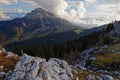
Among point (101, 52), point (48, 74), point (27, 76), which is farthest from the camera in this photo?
point (101, 52)

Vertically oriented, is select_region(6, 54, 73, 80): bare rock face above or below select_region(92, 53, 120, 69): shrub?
above

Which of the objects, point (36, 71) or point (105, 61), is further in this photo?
point (105, 61)

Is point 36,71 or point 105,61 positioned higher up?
point 36,71

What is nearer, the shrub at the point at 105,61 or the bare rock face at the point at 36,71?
the bare rock face at the point at 36,71

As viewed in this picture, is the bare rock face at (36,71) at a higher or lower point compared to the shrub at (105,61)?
higher

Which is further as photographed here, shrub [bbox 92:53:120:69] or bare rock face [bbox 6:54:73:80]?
shrub [bbox 92:53:120:69]

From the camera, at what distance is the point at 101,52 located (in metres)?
112

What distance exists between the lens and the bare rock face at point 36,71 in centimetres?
4100

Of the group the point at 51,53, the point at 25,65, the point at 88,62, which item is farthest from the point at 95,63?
the point at 51,53

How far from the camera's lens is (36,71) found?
42.7 m

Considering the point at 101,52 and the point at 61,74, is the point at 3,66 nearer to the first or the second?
the point at 61,74

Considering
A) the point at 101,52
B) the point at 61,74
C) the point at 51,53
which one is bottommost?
the point at 51,53

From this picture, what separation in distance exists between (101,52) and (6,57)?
68.1 m

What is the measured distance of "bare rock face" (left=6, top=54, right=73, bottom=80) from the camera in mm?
41000
